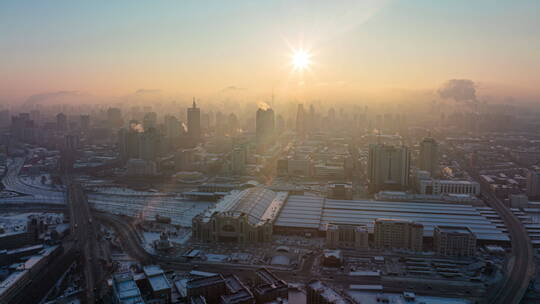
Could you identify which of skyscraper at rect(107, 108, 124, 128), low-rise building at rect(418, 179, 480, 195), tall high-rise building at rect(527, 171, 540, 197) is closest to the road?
low-rise building at rect(418, 179, 480, 195)

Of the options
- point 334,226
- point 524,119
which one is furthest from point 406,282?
point 524,119

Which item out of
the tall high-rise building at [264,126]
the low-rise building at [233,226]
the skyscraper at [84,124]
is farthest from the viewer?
the skyscraper at [84,124]

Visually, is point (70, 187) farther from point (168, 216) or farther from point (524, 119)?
point (524, 119)

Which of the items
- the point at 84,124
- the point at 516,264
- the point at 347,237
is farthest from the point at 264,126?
the point at 516,264

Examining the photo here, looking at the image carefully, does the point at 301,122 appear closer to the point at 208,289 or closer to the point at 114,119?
the point at 114,119

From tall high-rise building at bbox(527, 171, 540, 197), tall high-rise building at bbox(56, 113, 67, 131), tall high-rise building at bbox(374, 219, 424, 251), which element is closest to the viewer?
tall high-rise building at bbox(374, 219, 424, 251)

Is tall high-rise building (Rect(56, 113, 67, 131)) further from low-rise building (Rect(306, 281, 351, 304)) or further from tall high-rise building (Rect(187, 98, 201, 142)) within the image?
low-rise building (Rect(306, 281, 351, 304))

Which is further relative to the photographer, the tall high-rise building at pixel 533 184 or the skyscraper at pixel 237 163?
the skyscraper at pixel 237 163

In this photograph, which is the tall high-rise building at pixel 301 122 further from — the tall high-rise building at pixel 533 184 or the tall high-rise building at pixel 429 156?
the tall high-rise building at pixel 533 184

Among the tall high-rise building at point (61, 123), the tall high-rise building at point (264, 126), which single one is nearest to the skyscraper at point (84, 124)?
the tall high-rise building at point (61, 123)
